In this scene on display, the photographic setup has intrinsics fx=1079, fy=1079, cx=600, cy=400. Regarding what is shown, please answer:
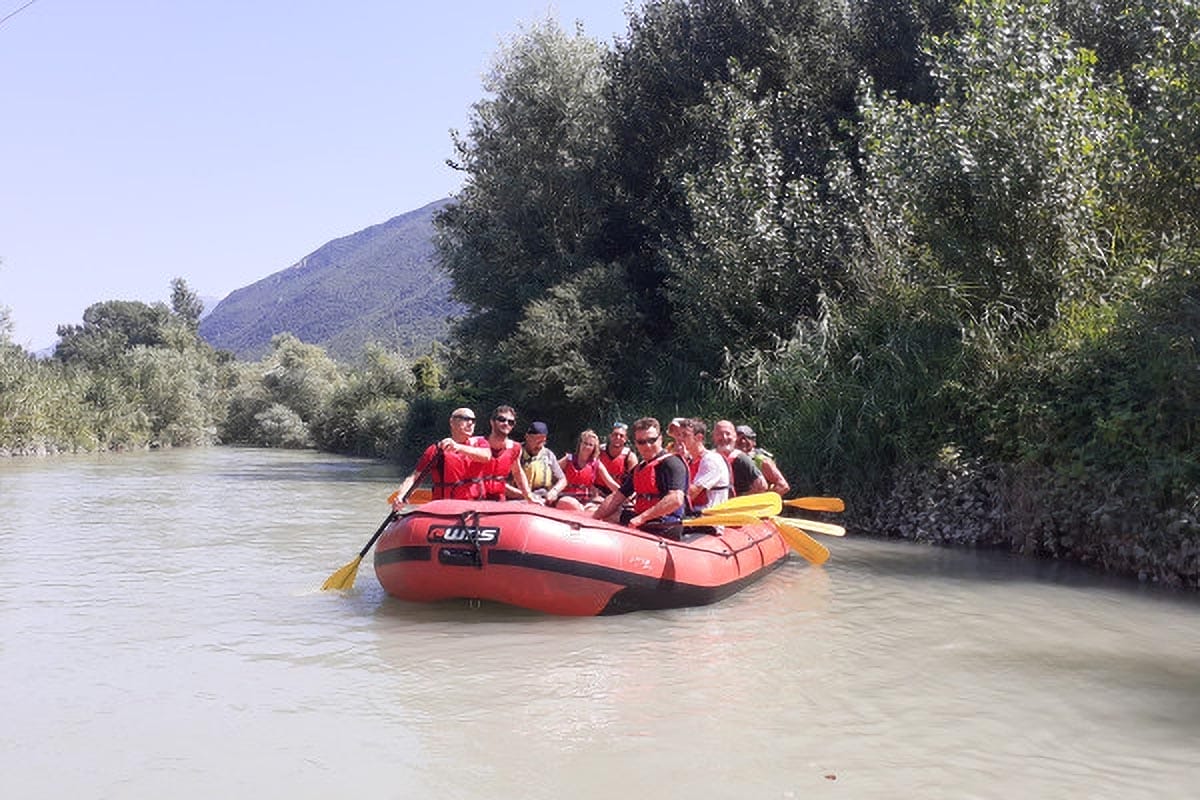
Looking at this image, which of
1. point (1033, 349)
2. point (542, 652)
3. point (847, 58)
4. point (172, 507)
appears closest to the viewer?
point (542, 652)

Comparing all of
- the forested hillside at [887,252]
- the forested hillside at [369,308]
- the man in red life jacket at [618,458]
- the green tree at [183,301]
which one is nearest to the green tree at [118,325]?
the green tree at [183,301]

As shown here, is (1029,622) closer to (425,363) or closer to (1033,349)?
(1033,349)

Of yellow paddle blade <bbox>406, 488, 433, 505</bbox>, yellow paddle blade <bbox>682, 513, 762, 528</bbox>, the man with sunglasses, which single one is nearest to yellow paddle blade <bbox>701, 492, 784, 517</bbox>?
yellow paddle blade <bbox>682, 513, 762, 528</bbox>

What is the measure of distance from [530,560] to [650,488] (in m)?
1.32

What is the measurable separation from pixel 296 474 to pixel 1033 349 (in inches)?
713

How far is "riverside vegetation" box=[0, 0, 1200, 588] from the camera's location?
31.2ft

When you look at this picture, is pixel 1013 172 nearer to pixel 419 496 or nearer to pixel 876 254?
pixel 876 254

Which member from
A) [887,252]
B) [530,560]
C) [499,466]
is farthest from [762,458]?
[887,252]

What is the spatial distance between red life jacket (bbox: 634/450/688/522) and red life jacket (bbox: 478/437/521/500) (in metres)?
0.95

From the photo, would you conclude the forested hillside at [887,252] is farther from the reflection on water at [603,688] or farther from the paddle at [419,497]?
the paddle at [419,497]

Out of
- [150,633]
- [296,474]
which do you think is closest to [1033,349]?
[150,633]

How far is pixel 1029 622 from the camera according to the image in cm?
758

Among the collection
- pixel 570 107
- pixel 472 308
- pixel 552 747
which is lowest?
pixel 552 747

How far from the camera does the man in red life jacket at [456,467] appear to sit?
7809 millimetres
